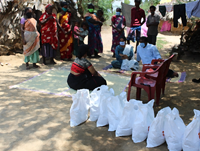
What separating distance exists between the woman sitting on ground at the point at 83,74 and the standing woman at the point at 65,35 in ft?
9.11

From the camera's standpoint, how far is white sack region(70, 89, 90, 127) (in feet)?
9.46

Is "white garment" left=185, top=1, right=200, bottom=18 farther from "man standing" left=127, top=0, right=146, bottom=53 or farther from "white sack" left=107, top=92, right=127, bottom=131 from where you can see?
"white sack" left=107, top=92, right=127, bottom=131

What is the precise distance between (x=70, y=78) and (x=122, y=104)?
1.74 meters

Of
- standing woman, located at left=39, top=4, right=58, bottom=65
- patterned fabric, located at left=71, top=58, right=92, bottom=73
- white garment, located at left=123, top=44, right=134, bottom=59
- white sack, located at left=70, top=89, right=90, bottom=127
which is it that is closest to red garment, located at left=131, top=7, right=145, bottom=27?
white garment, located at left=123, top=44, right=134, bottom=59

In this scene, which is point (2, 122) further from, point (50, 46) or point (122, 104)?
point (50, 46)

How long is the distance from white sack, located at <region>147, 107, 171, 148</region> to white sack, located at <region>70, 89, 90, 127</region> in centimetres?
99

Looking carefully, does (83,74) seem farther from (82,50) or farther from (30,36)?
(30,36)

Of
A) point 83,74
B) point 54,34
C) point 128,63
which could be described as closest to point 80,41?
point 54,34

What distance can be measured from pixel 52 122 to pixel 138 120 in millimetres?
1225

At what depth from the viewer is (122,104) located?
9.20 ft

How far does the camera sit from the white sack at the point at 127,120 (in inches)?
101

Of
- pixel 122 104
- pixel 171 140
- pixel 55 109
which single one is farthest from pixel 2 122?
pixel 171 140

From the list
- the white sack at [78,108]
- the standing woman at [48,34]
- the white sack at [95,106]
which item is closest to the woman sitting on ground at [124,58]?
the standing woman at [48,34]

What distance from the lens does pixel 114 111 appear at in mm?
2744
